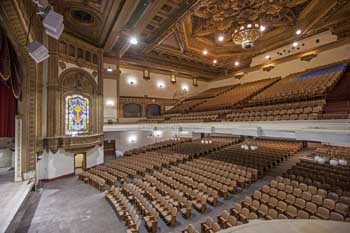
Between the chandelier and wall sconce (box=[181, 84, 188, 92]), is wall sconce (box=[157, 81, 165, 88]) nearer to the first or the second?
wall sconce (box=[181, 84, 188, 92])

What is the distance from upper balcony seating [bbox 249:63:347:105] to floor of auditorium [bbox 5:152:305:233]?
352cm

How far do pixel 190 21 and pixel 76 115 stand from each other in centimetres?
784

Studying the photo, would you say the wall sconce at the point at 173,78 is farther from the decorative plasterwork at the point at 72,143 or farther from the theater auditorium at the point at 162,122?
the decorative plasterwork at the point at 72,143

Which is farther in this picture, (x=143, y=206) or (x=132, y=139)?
(x=132, y=139)

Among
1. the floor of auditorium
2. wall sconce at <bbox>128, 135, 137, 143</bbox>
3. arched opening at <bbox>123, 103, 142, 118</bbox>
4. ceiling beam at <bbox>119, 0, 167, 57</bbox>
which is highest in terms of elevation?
ceiling beam at <bbox>119, 0, 167, 57</bbox>

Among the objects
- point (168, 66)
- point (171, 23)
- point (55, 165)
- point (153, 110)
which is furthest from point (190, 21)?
point (55, 165)

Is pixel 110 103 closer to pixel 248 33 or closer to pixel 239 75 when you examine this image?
pixel 248 33

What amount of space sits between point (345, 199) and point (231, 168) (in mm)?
3507

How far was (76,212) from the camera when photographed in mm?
5441

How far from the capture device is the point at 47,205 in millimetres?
5906

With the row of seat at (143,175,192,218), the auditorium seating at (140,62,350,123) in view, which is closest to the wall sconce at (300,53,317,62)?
the auditorium seating at (140,62,350,123)

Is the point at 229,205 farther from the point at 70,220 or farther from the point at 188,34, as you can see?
the point at 188,34

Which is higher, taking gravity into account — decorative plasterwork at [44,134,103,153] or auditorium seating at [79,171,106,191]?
decorative plasterwork at [44,134,103,153]

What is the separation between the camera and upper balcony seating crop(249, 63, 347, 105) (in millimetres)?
7625
